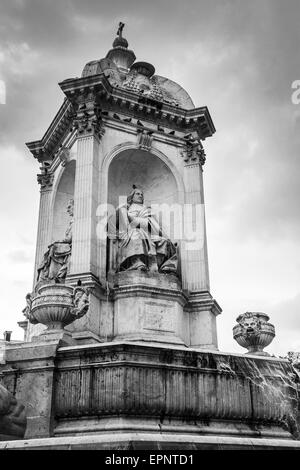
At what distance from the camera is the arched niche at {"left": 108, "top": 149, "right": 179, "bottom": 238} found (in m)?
20.0

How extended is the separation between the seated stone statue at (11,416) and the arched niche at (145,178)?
1009 centimetres

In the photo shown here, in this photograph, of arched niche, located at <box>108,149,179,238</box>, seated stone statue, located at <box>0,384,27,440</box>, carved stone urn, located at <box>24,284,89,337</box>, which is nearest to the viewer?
seated stone statue, located at <box>0,384,27,440</box>

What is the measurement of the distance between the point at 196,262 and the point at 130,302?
135 inches

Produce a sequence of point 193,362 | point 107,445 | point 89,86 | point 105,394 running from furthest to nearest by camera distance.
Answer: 1. point 89,86
2. point 193,362
3. point 105,394
4. point 107,445

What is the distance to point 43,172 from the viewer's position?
72.7 ft

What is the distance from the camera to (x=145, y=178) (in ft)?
69.0

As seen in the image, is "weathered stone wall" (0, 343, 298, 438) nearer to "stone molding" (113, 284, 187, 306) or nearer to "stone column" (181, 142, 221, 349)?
"stone molding" (113, 284, 187, 306)

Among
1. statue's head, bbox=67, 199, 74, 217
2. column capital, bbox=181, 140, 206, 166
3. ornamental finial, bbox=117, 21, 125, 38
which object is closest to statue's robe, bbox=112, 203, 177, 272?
statue's head, bbox=67, 199, 74, 217

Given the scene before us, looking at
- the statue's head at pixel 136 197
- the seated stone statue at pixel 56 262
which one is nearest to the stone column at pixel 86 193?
the seated stone statue at pixel 56 262

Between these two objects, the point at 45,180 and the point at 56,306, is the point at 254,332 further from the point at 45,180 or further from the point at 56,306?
the point at 45,180

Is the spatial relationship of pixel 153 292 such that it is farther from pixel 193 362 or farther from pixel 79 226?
pixel 193 362

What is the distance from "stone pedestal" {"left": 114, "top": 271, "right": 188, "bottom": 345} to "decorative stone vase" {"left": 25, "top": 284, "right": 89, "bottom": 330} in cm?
308
